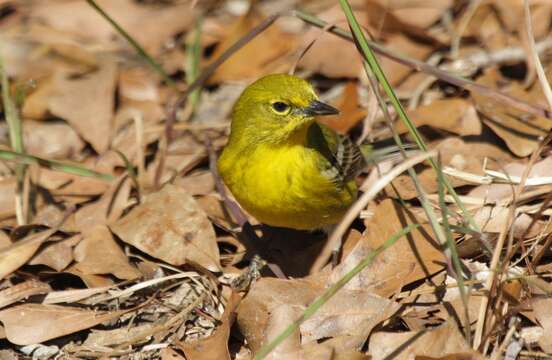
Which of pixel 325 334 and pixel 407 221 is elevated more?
pixel 407 221

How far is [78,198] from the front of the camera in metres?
6.28

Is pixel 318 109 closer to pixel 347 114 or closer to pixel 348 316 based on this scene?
pixel 348 316

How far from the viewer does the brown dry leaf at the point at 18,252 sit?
5324 mm

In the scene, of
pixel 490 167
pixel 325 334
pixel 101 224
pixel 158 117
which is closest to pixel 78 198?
pixel 101 224

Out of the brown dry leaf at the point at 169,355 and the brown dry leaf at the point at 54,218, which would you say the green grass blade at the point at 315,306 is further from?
the brown dry leaf at the point at 54,218

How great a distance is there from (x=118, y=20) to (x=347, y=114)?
2.92 m

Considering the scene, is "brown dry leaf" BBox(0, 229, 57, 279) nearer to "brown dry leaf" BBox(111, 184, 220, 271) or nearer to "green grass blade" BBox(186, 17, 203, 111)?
"brown dry leaf" BBox(111, 184, 220, 271)

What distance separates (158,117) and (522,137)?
10.5 ft

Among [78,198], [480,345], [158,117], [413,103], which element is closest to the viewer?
[480,345]

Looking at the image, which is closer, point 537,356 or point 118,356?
point 537,356

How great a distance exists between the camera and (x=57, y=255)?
216 inches

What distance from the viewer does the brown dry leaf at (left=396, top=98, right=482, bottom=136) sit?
20.1 feet

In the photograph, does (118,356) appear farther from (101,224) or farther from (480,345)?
(480,345)

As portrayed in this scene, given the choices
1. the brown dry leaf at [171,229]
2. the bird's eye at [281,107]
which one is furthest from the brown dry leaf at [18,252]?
the bird's eye at [281,107]
